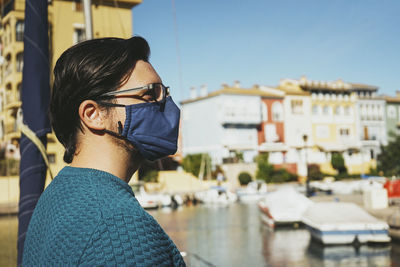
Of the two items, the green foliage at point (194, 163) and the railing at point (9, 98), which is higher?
the railing at point (9, 98)

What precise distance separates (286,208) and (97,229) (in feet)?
68.5

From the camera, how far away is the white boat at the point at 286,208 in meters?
21.2

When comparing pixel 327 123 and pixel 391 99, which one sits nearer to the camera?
pixel 327 123

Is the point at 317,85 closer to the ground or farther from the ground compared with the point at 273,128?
farther from the ground

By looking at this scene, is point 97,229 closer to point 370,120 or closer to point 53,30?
point 53,30

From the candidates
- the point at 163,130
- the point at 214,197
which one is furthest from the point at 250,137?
the point at 163,130

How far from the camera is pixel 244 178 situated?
1758 inches

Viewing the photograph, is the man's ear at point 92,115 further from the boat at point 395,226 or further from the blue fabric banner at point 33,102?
the boat at point 395,226

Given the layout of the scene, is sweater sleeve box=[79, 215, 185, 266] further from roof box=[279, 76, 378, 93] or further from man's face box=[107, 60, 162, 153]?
roof box=[279, 76, 378, 93]

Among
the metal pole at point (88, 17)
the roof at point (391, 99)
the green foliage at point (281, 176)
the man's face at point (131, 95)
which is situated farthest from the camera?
the roof at point (391, 99)

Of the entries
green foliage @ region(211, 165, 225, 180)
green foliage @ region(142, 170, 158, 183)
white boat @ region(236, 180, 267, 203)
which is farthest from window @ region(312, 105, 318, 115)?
green foliage @ region(142, 170, 158, 183)

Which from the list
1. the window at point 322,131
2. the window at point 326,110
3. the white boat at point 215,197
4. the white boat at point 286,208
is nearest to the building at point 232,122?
the window at point 322,131

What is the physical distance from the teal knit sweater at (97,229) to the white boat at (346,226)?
1518 centimetres

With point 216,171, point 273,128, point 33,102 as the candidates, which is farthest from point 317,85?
point 33,102
